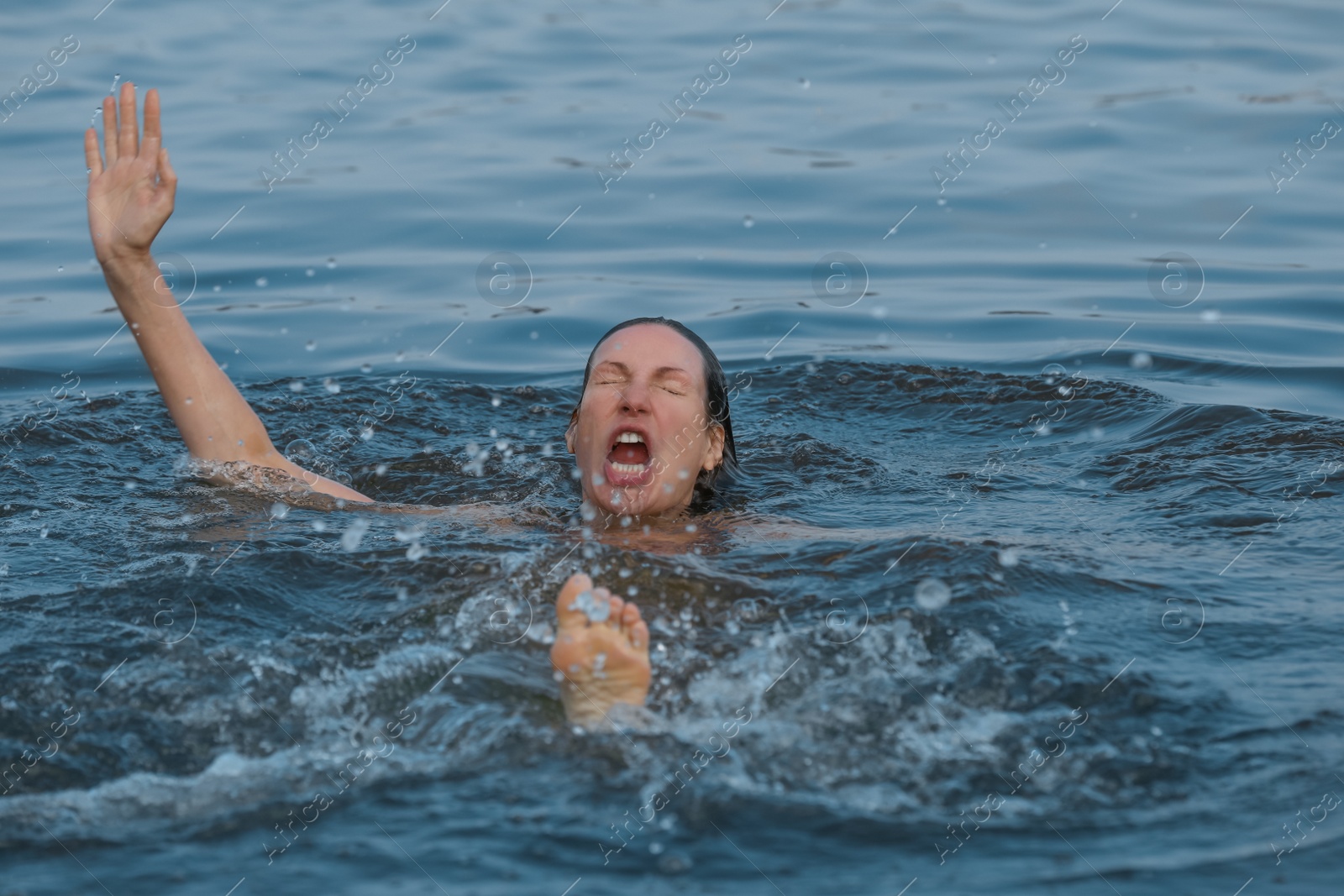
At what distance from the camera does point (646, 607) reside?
4480 millimetres

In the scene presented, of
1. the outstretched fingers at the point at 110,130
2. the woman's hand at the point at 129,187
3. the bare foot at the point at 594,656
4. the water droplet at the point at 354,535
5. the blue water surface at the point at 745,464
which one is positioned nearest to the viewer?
the blue water surface at the point at 745,464

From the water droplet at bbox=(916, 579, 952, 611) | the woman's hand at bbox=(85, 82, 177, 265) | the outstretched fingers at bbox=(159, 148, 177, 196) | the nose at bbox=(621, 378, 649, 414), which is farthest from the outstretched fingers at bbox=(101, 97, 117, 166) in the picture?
the water droplet at bbox=(916, 579, 952, 611)

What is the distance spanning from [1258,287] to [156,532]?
21.0 ft

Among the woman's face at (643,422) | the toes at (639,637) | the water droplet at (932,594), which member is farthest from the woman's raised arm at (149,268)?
the water droplet at (932,594)

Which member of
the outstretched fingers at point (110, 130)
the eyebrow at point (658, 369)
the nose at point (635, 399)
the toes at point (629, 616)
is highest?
the outstretched fingers at point (110, 130)

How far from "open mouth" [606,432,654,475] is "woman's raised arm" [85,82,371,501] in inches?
50.3

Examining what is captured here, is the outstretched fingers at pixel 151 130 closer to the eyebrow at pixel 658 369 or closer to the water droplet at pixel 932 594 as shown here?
the eyebrow at pixel 658 369

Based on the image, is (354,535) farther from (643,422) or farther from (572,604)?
(572,604)

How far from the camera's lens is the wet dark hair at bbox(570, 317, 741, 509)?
5445mm

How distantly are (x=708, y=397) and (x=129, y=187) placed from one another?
2096 mm

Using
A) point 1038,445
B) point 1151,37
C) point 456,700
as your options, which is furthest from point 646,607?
point 1151,37

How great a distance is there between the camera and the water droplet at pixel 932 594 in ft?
14.2

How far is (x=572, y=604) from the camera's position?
3729mm

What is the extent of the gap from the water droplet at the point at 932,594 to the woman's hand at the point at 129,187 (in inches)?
101
